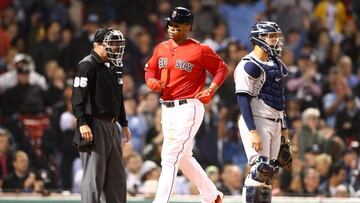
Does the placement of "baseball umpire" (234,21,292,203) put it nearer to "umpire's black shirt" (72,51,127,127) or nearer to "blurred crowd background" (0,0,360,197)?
"umpire's black shirt" (72,51,127,127)

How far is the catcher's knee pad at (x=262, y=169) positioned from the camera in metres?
10.9

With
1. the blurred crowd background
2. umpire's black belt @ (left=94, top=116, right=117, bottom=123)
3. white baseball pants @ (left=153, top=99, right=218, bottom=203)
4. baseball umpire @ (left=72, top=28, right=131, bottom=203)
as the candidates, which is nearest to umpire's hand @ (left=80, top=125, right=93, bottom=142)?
baseball umpire @ (left=72, top=28, right=131, bottom=203)

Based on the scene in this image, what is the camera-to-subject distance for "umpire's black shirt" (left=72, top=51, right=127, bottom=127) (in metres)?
11.0

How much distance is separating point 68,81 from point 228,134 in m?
2.41

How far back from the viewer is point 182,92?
11.6 metres

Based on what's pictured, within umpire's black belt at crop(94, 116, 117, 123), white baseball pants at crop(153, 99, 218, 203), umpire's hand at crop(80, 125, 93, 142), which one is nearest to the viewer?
umpire's hand at crop(80, 125, 93, 142)

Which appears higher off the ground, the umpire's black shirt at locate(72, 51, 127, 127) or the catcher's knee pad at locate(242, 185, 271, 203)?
the umpire's black shirt at locate(72, 51, 127, 127)

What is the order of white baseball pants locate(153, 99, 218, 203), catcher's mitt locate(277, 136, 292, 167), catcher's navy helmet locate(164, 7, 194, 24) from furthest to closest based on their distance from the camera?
catcher's navy helmet locate(164, 7, 194, 24) < white baseball pants locate(153, 99, 218, 203) < catcher's mitt locate(277, 136, 292, 167)

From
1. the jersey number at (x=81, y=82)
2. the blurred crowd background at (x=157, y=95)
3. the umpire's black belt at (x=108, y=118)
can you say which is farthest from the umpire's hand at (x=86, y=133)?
the blurred crowd background at (x=157, y=95)

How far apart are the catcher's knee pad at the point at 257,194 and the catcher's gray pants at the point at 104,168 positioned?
1117 mm

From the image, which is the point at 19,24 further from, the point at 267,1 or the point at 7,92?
the point at 267,1

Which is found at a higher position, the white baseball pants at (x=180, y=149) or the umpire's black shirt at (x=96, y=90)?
the umpire's black shirt at (x=96, y=90)

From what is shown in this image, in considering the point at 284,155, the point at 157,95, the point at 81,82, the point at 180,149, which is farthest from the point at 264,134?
the point at 157,95

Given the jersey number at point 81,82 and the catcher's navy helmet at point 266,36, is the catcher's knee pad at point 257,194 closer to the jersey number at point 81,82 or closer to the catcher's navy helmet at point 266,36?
the catcher's navy helmet at point 266,36
